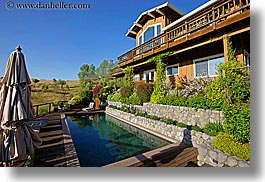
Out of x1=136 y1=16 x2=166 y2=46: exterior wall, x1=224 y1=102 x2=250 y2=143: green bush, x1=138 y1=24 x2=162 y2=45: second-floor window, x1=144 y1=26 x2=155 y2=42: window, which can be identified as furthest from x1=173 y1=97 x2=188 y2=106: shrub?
x1=144 y1=26 x2=155 y2=42: window

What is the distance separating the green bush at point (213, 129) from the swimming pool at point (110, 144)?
1.29 metres

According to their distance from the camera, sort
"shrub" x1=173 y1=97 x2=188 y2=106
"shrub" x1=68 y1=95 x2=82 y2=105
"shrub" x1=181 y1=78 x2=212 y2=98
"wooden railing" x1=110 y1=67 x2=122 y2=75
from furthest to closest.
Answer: "wooden railing" x1=110 y1=67 x2=122 y2=75 → "shrub" x1=68 y1=95 x2=82 y2=105 → "shrub" x1=181 y1=78 x2=212 y2=98 → "shrub" x1=173 y1=97 x2=188 y2=106

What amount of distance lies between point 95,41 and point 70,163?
167 inches

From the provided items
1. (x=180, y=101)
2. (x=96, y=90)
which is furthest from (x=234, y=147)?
(x=96, y=90)

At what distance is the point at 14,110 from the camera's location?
311 cm

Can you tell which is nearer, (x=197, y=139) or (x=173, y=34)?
(x=197, y=139)

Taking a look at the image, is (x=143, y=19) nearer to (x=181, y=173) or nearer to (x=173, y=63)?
(x=173, y=63)

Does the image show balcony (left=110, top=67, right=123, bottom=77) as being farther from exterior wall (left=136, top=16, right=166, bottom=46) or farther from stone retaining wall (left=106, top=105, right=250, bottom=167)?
stone retaining wall (left=106, top=105, right=250, bottom=167)

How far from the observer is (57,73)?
6.11 meters

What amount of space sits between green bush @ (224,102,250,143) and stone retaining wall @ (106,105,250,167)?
51 centimetres

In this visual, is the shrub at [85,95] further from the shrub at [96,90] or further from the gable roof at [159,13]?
the gable roof at [159,13]

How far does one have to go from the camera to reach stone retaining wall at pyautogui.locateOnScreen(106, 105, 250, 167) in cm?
352

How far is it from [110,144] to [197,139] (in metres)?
2.59

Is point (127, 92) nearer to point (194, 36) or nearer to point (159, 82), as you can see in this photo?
point (159, 82)
